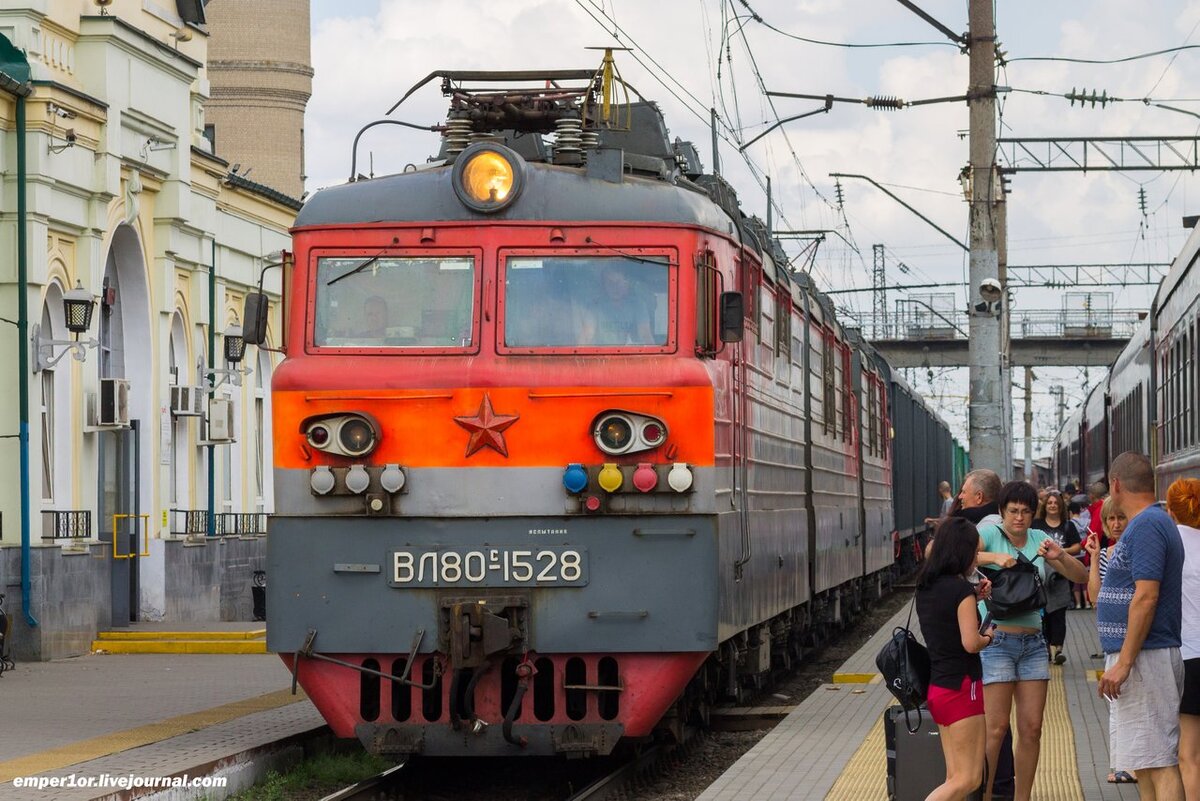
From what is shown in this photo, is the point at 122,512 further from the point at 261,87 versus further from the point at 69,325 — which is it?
the point at 261,87

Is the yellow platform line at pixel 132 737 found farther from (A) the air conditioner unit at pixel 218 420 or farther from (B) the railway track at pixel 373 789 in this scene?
(A) the air conditioner unit at pixel 218 420

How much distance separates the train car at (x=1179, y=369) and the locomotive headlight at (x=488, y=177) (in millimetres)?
5784

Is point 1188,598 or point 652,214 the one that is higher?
point 652,214

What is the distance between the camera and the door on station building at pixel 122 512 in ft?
74.8

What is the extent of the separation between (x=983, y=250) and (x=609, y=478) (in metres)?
7.68

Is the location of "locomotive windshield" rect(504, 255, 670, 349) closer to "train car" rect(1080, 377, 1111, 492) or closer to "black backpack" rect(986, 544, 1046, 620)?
"black backpack" rect(986, 544, 1046, 620)

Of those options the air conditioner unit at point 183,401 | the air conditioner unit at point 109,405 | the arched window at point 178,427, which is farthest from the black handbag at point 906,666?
the arched window at point 178,427

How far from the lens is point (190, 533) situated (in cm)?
2512

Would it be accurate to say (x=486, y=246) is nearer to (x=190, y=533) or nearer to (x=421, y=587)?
(x=421, y=587)

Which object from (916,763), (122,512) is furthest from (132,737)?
(122,512)

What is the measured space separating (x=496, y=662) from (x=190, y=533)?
49.5ft

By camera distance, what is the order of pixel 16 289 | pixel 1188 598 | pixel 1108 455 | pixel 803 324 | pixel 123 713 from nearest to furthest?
1. pixel 1188 598
2. pixel 123 713
3. pixel 803 324
4. pixel 16 289
5. pixel 1108 455

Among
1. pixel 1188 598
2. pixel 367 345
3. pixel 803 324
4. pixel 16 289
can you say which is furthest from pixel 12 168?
pixel 1188 598

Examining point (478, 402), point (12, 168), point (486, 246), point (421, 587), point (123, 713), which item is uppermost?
point (12, 168)
